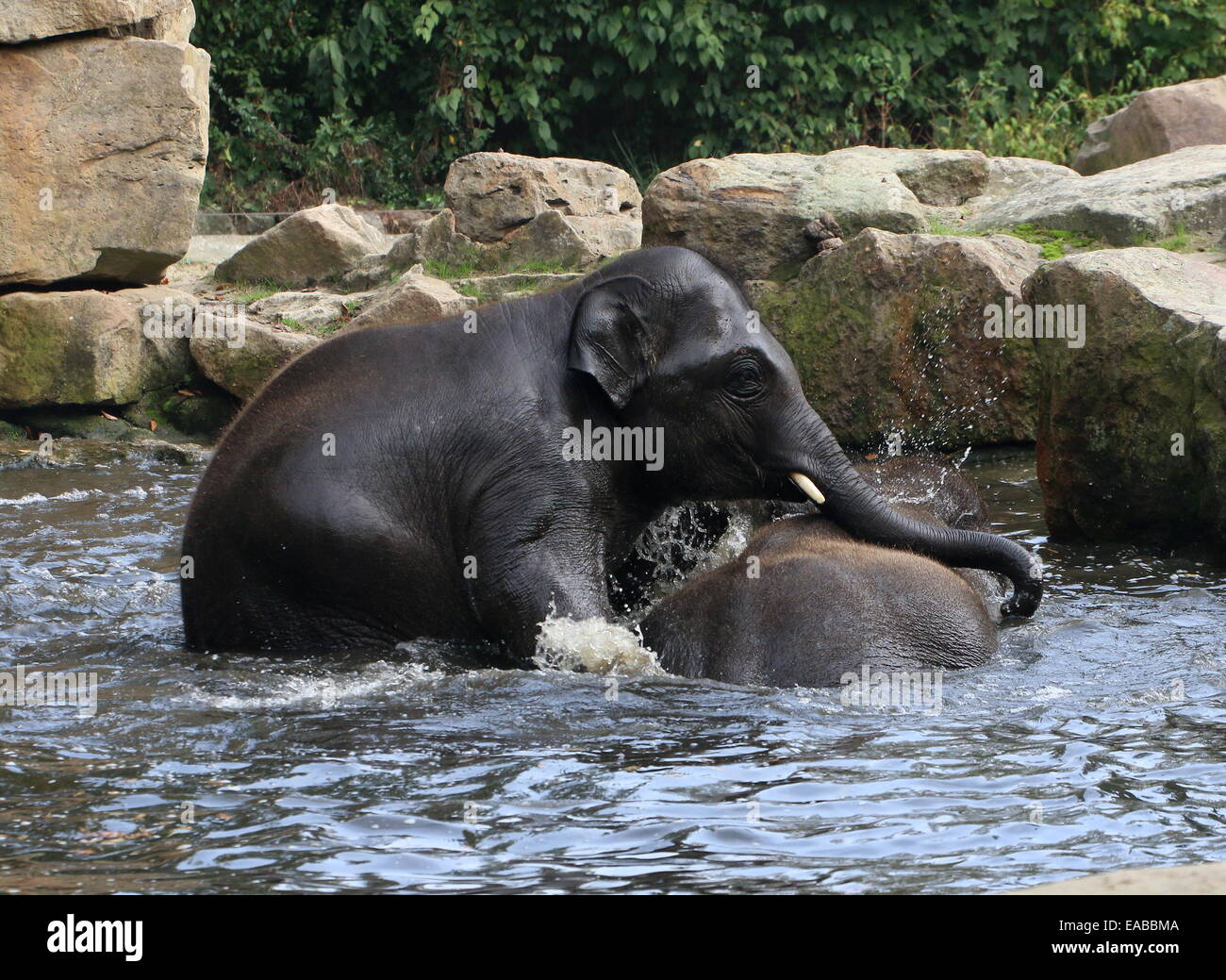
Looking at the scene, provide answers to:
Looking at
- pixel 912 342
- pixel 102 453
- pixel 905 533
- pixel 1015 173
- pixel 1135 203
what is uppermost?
pixel 1015 173

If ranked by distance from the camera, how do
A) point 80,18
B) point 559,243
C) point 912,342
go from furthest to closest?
point 559,243
point 80,18
point 912,342

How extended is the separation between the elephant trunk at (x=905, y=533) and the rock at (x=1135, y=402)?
1.56 metres

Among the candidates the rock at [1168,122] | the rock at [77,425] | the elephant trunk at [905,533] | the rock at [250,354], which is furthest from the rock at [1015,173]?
the elephant trunk at [905,533]

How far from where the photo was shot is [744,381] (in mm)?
6555

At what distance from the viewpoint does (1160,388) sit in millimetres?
7777

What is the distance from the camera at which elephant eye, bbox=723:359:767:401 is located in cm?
655

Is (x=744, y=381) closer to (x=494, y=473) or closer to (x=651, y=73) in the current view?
(x=494, y=473)

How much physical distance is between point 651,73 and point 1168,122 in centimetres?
721

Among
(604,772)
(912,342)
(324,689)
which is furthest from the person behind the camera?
(912,342)

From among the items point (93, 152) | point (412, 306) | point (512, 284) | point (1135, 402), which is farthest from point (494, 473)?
point (93, 152)

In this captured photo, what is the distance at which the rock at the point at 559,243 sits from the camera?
13.5 meters

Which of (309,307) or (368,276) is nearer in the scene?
(309,307)

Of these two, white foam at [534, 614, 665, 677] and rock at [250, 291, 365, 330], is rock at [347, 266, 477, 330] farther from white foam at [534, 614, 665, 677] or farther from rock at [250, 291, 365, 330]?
white foam at [534, 614, 665, 677]

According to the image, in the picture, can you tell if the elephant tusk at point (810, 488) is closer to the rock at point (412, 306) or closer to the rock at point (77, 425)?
the rock at point (412, 306)
